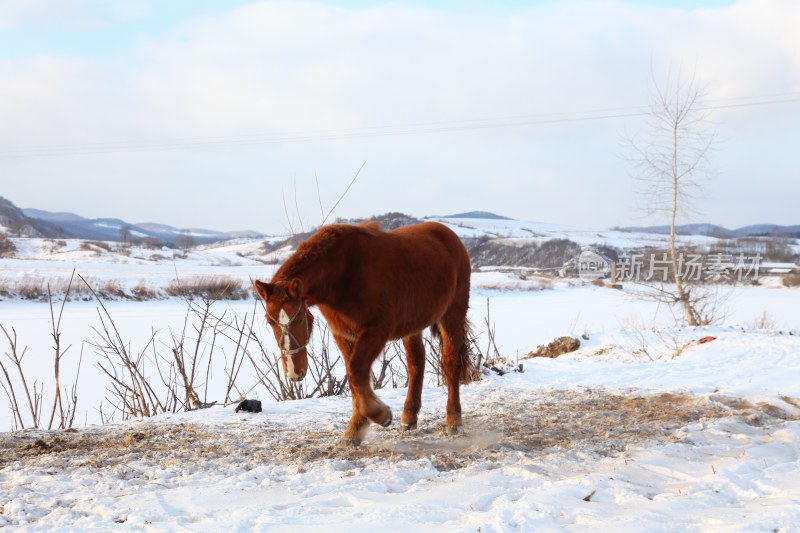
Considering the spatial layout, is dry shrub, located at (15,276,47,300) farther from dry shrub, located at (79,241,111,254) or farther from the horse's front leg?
dry shrub, located at (79,241,111,254)

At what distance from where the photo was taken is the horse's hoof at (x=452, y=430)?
17.1 feet

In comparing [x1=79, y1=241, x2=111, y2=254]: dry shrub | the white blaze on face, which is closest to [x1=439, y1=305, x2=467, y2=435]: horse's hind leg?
the white blaze on face

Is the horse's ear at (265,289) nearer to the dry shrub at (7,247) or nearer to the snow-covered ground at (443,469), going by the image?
the snow-covered ground at (443,469)

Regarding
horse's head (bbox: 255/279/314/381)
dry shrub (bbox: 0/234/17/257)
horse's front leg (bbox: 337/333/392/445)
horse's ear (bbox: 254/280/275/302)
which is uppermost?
horse's ear (bbox: 254/280/275/302)

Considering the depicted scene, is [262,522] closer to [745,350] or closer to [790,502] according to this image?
[790,502]

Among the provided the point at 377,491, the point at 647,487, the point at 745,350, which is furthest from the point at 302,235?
the point at 745,350

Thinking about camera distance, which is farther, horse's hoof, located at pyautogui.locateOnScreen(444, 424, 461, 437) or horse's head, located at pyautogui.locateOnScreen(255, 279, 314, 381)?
horse's hoof, located at pyautogui.locateOnScreen(444, 424, 461, 437)

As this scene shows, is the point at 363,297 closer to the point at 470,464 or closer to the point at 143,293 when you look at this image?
the point at 470,464

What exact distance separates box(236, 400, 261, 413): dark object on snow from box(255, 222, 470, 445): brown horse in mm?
1507

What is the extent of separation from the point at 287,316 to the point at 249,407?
2324 mm

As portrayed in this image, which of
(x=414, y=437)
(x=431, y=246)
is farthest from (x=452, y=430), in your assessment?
(x=431, y=246)

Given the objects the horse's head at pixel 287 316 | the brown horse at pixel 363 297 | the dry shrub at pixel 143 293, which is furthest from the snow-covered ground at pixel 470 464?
the dry shrub at pixel 143 293

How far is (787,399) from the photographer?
20.8 feet

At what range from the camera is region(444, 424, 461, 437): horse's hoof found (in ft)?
17.1
